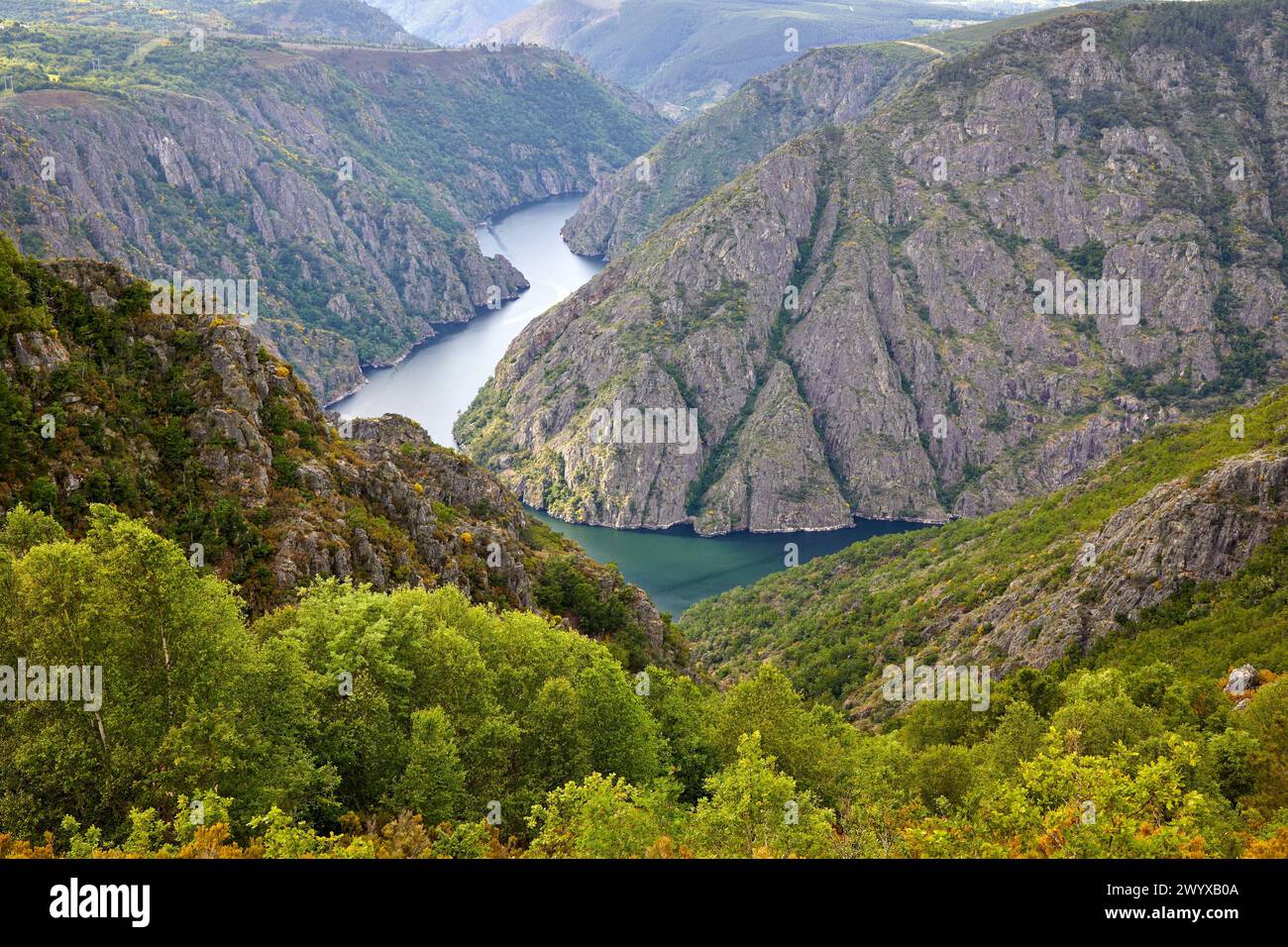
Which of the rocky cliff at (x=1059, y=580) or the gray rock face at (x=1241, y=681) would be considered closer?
the gray rock face at (x=1241, y=681)

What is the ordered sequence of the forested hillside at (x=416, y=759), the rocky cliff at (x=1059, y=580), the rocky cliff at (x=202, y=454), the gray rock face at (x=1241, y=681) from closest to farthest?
the forested hillside at (x=416, y=759) → the rocky cliff at (x=202, y=454) → the gray rock face at (x=1241, y=681) → the rocky cliff at (x=1059, y=580)

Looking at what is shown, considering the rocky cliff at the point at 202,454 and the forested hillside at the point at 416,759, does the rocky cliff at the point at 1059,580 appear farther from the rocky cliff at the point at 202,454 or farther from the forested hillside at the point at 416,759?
the rocky cliff at the point at 202,454

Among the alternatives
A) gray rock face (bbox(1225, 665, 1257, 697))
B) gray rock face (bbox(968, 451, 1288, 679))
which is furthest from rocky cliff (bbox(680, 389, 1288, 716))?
gray rock face (bbox(1225, 665, 1257, 697))

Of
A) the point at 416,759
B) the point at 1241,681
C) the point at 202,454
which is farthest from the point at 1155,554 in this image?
the point at 202,454

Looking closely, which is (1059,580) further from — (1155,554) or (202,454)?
(202,454)

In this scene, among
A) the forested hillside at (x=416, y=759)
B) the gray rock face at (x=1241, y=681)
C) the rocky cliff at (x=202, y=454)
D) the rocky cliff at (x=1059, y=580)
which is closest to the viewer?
the forested hillside at (x=416, y=759)

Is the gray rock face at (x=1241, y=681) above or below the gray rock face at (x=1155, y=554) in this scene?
below

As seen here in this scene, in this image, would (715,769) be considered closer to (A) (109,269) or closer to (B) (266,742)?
(B) (266,742)

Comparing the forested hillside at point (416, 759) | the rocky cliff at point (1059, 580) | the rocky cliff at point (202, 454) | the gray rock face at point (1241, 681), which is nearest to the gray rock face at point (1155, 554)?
the rocky cliff at point (1059, 580)
